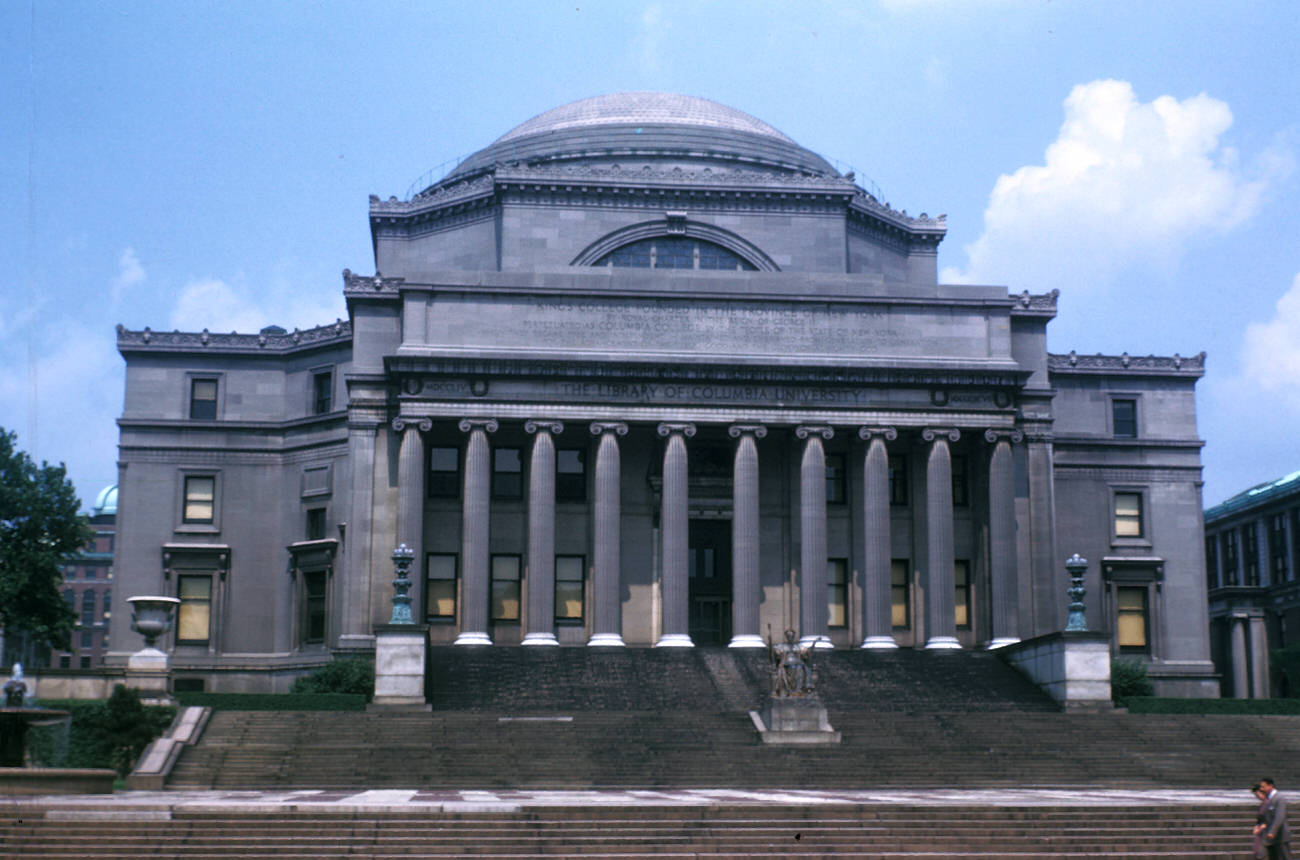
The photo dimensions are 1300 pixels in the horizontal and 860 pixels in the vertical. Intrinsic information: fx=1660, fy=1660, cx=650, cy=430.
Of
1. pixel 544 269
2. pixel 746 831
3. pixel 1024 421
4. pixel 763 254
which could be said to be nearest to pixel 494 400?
pixel 544 269

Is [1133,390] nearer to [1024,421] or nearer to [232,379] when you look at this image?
[1024,421]

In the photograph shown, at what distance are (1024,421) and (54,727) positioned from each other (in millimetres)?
36155

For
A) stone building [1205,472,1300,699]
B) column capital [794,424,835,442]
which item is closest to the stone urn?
column capital [794,424,835,442]

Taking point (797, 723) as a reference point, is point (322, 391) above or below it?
above

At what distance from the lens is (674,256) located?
2670 inches

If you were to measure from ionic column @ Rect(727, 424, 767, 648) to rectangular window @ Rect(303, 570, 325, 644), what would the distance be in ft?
55.2

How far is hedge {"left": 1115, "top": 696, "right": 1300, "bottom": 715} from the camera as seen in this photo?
50.3m

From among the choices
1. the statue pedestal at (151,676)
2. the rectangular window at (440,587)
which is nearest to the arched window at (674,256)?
the rectangular window at (440,587)

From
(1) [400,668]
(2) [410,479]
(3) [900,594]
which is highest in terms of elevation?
(2) [410,479]

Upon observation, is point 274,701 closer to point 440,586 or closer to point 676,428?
point 440,586

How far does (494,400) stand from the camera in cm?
5838

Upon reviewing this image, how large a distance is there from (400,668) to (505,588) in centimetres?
1196

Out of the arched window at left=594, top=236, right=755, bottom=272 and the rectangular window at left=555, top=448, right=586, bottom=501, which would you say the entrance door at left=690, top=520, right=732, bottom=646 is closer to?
the rectangular window at left=555, top=448, right=586, bottom=501

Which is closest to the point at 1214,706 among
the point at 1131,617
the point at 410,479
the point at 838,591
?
the point at 838,591
